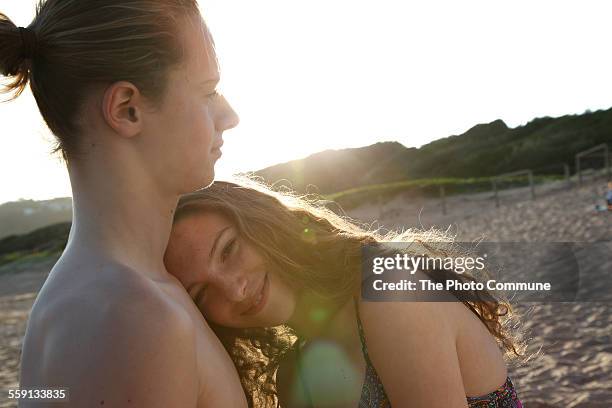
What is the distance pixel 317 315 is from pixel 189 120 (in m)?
1.17

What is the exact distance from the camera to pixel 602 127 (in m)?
45.7

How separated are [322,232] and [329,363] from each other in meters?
0.53

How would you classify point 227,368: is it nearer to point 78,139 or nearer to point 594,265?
point 78,139

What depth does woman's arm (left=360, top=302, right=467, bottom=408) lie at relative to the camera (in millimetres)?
1947

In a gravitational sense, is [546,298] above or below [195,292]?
below

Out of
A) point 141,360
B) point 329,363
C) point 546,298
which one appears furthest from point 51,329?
point 546,298

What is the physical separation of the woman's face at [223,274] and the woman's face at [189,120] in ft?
1.59

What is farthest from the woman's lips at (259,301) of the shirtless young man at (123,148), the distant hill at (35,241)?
the distant hill at (35,241)

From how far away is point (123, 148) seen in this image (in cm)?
150

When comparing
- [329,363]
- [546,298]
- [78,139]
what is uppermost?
[78,139]

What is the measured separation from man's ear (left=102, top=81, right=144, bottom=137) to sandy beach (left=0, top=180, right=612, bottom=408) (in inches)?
88.7

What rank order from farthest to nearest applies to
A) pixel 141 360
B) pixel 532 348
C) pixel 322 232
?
pixel 532 348
pixel 322 232
pixel 141 360

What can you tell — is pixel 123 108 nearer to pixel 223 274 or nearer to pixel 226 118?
pixel 226 118

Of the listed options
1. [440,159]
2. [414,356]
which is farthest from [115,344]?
[440,159]
